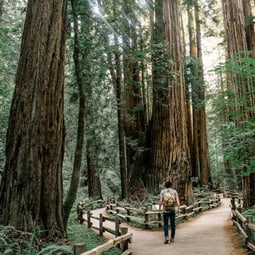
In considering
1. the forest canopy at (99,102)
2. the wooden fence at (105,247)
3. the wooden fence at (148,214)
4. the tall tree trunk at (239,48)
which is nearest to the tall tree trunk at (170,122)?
the forest canopy at (99,102)

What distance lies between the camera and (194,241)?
851 centimetres

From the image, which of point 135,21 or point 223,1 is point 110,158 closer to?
point 135,21

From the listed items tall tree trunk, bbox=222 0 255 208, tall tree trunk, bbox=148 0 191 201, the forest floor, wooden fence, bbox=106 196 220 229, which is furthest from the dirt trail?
tall tree trunk, bbox=148 0 191 201

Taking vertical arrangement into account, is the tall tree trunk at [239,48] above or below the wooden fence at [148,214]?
above

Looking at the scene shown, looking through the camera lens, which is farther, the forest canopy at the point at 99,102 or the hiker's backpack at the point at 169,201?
the hiker's backpack at the point at 169,201

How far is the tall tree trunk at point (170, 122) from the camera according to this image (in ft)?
43.8

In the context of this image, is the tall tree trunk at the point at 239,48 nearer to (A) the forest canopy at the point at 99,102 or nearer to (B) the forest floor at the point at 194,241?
(A) the forest canopy at the point at 99,102

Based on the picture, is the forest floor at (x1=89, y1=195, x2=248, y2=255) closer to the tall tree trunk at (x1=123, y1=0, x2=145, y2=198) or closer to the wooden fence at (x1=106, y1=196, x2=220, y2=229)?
the wooden fence at (x1=106, y1=196, x2=220, y2=229)

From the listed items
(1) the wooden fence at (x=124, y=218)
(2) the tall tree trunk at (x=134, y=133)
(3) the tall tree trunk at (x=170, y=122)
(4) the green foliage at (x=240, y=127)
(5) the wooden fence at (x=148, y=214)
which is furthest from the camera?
(2) the tall tree trunk at (x=134, y=133)

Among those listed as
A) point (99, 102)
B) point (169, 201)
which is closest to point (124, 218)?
point (99, 102)

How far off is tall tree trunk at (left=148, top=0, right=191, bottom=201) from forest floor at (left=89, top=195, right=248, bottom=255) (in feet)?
8.60

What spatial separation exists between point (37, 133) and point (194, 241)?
4.99 metres

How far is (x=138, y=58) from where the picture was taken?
10.0 metres

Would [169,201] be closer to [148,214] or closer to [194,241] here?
[194,241]
